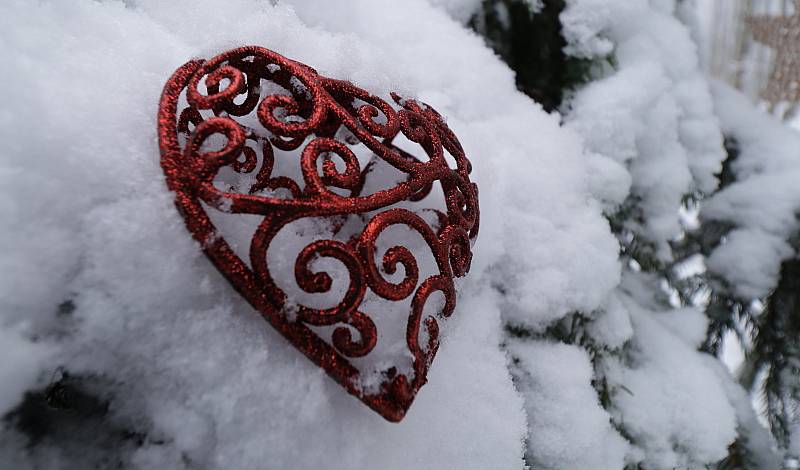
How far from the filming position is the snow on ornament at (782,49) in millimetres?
1568

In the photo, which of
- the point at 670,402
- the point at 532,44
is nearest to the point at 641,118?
the point at 532,44

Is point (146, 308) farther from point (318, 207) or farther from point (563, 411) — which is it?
point (563, 411)

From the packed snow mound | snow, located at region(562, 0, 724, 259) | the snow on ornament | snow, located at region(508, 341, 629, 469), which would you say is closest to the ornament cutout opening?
the packed snow mound

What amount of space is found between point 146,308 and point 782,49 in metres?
2.00

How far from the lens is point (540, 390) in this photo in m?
0.86

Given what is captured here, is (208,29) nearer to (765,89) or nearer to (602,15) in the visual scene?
(602,15)

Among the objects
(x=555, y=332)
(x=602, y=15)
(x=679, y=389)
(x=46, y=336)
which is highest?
(x=602, y=15)

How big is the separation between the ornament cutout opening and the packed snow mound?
2.2 inches

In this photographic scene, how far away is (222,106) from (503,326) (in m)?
0.59

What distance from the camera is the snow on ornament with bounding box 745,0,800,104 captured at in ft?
5.15

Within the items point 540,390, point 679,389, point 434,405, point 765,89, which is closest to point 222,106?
point 434,405

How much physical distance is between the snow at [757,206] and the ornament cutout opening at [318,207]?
95cm

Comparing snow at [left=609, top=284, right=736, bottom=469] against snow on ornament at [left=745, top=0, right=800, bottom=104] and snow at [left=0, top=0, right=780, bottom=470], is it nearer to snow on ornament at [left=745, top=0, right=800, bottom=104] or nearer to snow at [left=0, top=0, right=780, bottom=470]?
snow at [left=0, top=0, right=780, bottom=470]

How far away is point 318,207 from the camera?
0.57 m
